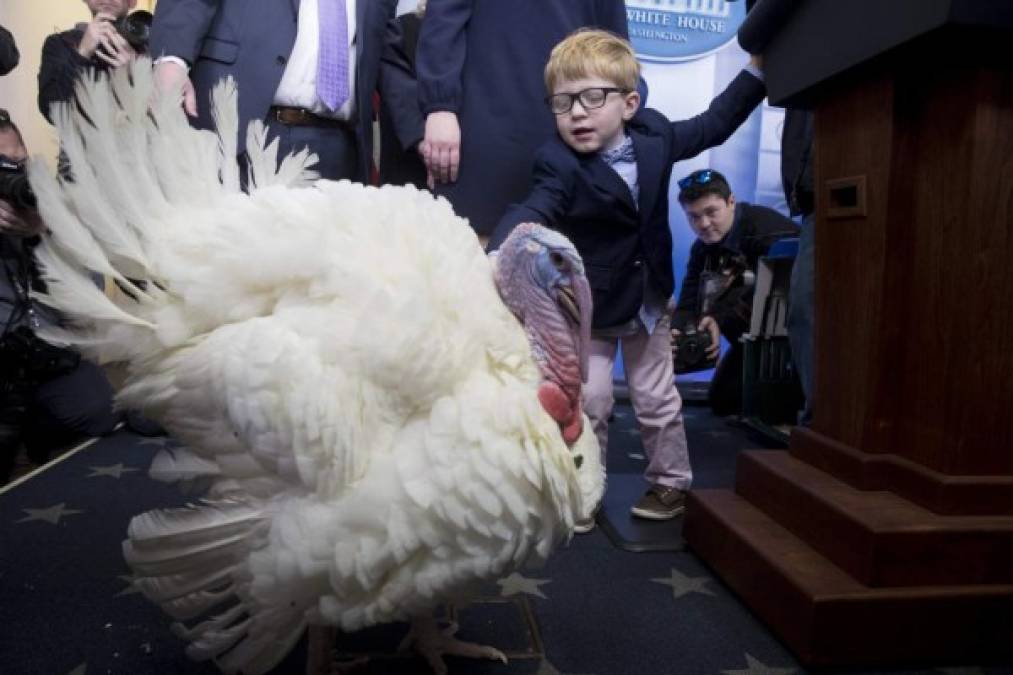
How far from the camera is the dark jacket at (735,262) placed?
8.91 ft

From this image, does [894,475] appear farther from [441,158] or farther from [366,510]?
[441,158]

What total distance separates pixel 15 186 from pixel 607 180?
52.6 inches

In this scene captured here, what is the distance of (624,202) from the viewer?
5.10 ft

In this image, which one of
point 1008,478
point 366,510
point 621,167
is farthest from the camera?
point 621,167

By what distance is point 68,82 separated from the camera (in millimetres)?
1692

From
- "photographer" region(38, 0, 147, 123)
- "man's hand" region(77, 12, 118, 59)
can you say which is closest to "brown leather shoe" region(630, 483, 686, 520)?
"photographer" region(38, 0, 147, 123)

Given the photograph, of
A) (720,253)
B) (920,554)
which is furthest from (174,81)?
(720,253)

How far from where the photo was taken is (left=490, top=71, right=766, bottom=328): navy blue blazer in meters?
1.52

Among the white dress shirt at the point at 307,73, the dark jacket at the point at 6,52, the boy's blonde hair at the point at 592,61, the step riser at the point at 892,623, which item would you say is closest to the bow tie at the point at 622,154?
the boy's blonde hair at the point at 592,61

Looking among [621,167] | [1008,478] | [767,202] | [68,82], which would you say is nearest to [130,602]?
[68,82]

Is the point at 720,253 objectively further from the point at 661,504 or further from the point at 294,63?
the point at 294,63

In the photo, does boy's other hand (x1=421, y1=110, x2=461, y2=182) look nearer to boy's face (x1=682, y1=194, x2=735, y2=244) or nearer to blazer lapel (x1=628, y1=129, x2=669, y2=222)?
blazer lapel (x1=628, y1=129, x2=669, y2=222)

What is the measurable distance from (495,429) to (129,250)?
1.98 ft

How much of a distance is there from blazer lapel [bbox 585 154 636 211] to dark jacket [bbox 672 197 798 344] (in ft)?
4.04
